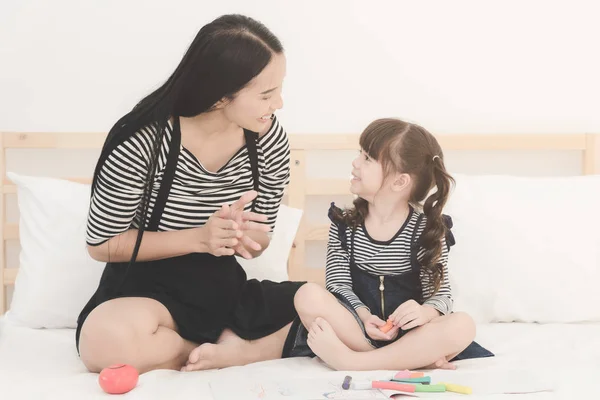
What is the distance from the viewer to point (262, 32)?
1.32 metres

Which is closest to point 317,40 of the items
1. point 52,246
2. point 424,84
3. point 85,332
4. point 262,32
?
point 424,84

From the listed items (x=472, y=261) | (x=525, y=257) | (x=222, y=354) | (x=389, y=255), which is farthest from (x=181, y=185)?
(x=525, y=257)

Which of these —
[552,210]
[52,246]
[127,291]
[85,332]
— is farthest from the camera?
[552,210]

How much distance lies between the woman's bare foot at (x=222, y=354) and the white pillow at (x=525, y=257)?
0.53 meters

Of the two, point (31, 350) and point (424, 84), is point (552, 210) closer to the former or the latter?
point (424, 84)

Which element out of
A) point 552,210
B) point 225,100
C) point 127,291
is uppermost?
point 225,100

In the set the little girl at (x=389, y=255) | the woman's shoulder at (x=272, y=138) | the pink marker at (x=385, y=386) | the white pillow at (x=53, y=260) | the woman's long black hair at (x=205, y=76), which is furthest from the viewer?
the white pillow at (x=53, y=260)

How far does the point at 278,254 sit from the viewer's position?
1.74 metres

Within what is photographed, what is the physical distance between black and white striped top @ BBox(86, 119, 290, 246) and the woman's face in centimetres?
12

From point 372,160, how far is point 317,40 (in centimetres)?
59

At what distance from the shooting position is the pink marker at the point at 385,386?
1154 mm

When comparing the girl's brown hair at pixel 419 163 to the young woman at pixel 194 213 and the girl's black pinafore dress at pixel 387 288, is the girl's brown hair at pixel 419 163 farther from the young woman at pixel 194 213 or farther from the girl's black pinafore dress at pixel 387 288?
the young woman at pixel 194 213

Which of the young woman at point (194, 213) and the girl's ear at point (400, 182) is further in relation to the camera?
the girl's ear at point (400, 182)

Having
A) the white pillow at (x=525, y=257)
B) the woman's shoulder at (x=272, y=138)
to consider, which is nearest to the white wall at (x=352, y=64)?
the white pillow at (x=525, y=257)
